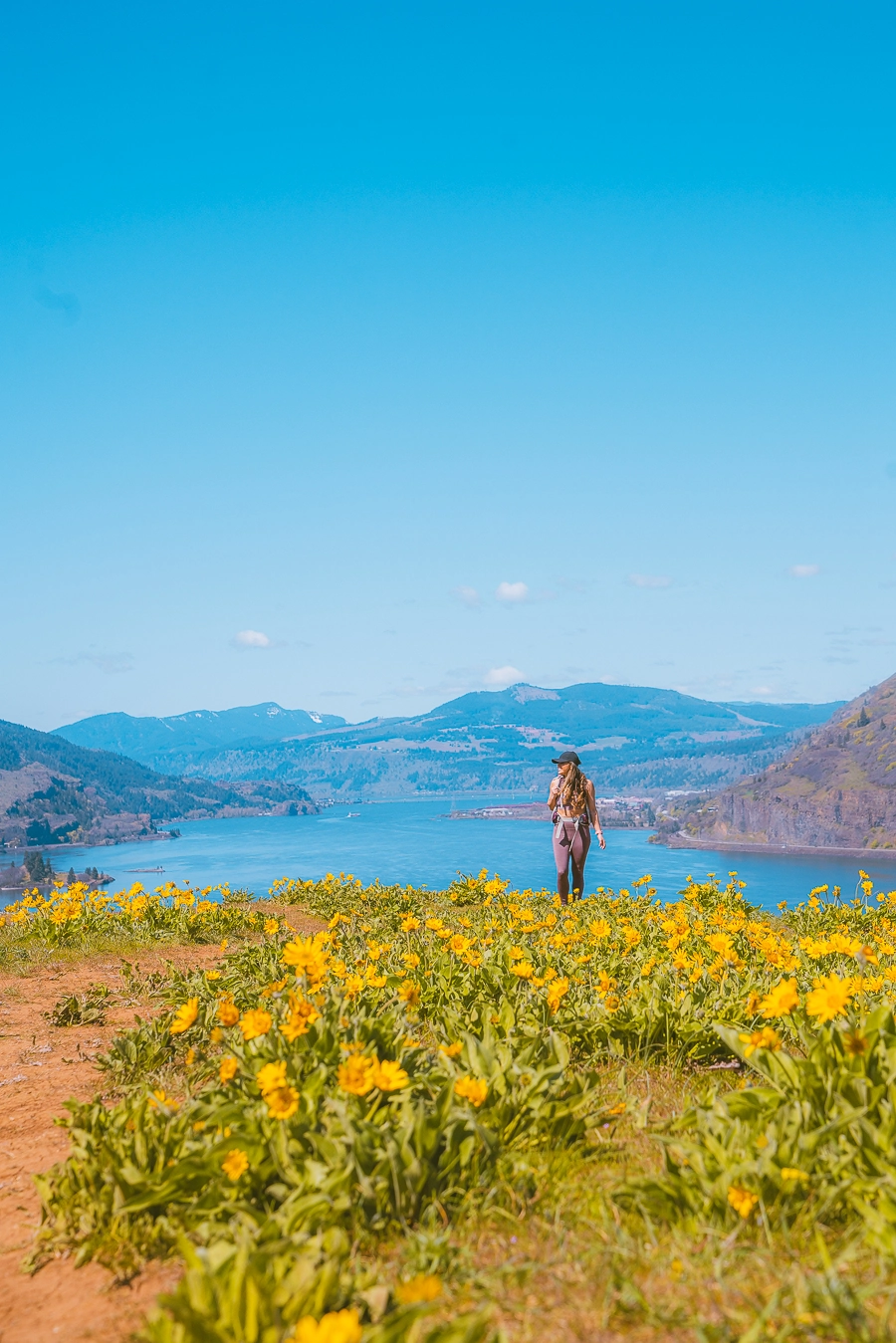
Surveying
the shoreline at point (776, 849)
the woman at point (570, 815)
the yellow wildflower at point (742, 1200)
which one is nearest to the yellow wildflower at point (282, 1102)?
the yellow wildflower at point (742, 1200)

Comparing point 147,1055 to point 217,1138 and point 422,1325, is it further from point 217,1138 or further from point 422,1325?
point 422,1325

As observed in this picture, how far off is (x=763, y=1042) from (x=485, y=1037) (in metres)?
1.36

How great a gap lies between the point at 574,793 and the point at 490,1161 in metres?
9.71

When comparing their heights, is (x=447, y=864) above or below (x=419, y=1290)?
below

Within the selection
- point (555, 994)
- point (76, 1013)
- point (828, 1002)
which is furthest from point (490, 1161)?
point (76, 1013)

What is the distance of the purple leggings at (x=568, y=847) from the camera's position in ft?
42.6

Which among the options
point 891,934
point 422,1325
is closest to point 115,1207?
point 422,1325

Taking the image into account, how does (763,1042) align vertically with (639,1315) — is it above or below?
above

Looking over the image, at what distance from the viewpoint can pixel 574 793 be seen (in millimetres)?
12953

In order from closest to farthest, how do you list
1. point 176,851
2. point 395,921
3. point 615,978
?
point 615,978 → point 395,921 → point 176,851

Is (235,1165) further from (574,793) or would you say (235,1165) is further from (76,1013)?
(574,793)

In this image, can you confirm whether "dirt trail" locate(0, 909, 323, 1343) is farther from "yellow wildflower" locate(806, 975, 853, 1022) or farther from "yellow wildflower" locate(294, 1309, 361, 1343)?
"yellow wildflower" locate(806, 975, 853, 1022)

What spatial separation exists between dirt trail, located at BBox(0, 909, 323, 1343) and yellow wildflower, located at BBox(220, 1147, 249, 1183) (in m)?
0.36

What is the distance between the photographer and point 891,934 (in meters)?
9.42
